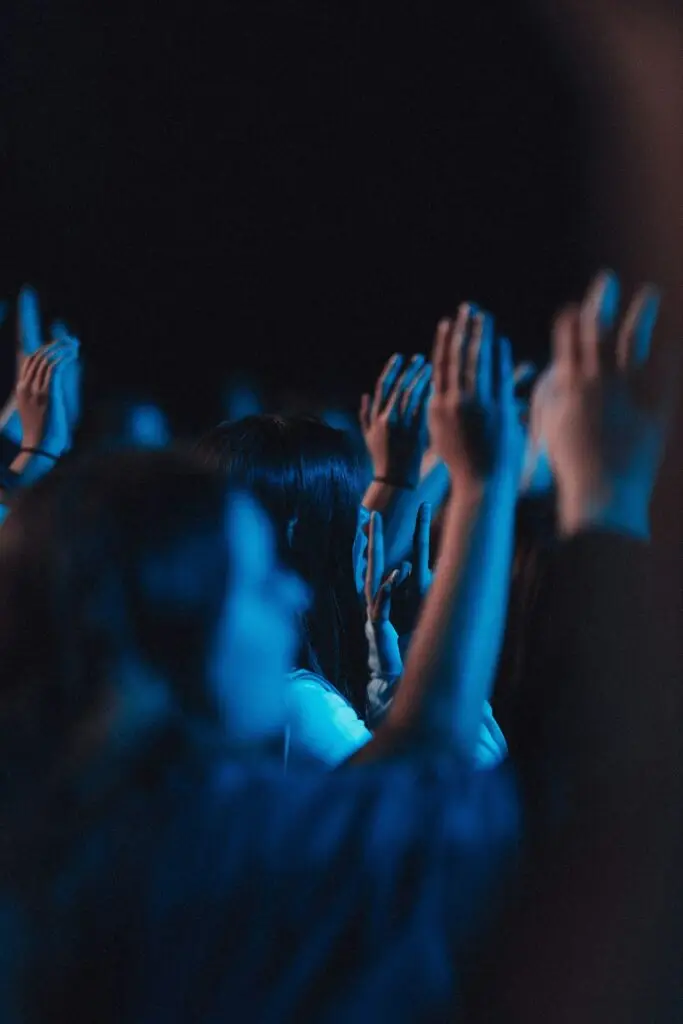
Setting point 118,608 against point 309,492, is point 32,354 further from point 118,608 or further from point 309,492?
point 118,608

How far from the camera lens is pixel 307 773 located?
0.66 m

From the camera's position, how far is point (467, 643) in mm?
649

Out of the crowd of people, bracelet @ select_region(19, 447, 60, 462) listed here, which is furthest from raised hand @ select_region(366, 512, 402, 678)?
bracelet @ select_region(19, 447, 60, 462)

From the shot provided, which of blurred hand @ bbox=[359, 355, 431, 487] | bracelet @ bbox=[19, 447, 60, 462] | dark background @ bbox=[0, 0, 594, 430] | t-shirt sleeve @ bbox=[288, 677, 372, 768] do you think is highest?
dark background @ bbox=[0, 0, 594, 430]

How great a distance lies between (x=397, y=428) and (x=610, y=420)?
0.65m

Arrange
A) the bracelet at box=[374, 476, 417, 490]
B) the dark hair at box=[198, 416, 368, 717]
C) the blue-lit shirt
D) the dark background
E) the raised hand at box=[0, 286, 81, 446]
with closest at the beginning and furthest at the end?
the blue-lit shirt < the dark hair at box=[198, 416, 368, 717] < the bracelet at box=[374, 476, 417, 490] < the dark background < the raised hand at box=[0, 286, 81, 446]

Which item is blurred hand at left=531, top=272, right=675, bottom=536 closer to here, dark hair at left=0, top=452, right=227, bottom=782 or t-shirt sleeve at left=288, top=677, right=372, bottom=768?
dark hair at left=0, top=452, right=227, bottom=782

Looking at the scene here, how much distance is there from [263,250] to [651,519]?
1266mm

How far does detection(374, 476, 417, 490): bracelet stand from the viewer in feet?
4.28

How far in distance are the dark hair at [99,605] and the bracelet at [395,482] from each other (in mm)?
668

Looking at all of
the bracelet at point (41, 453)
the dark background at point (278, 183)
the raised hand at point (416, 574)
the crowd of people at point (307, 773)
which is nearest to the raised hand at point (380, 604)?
the raised hand at point (416, 574)

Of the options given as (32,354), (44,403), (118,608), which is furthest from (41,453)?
(118,608)

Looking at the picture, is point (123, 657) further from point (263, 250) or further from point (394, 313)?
point (263, 250)

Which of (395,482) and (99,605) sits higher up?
(395,482)
